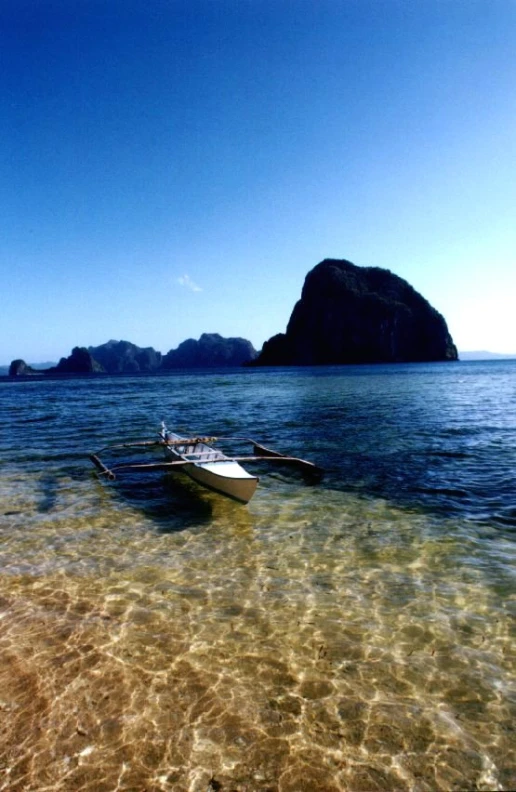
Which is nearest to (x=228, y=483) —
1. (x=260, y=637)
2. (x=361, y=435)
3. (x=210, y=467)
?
(x=210, y=467)

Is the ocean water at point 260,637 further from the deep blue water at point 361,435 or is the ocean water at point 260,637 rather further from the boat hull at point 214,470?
the boat hull at point 214,470

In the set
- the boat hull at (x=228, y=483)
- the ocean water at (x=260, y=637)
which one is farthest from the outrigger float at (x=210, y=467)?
the ocean water at (x=260, y=637)

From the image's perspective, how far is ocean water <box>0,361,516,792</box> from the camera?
18.4ft

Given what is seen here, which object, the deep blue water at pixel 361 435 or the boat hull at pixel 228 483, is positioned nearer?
the boat hull at pixel 228 483

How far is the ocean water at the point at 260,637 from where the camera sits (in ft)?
18.4

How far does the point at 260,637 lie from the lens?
820 cm

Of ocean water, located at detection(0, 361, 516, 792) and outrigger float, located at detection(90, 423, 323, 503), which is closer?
ocean water, located at detection(0, 361, 516, 792)

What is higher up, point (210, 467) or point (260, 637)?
point (210, 467)

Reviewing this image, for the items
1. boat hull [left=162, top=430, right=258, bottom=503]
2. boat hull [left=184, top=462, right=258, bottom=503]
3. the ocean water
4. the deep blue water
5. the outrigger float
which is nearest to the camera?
the ocean water

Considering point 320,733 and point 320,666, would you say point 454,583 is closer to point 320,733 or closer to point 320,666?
point 320,666

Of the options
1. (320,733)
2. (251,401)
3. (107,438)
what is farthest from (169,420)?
(320,733)

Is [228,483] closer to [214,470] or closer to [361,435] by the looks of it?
[214,470]

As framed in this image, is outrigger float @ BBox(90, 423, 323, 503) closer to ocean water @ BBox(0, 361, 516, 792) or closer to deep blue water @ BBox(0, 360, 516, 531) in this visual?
ocean water @ BBox(0, 361, 516, 792)

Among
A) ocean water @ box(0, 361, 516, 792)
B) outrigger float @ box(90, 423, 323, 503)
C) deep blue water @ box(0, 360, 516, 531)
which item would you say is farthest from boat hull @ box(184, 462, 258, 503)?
deep blue water @ box(0, 360, 516, 531)
